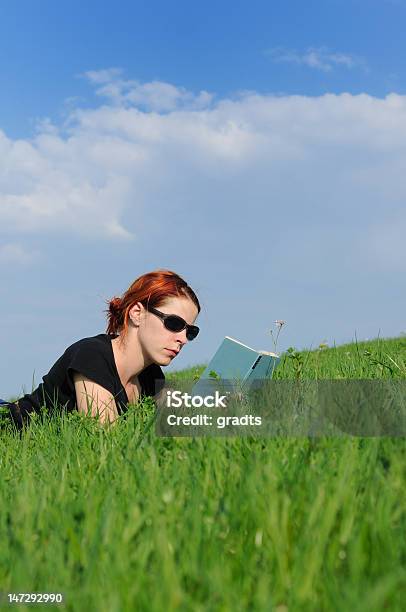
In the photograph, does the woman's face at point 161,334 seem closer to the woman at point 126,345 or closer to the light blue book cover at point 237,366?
the woman at point 126,345

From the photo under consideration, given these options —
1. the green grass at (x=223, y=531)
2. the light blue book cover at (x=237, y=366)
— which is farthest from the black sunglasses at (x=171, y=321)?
the green grass at (x=223, y=531)

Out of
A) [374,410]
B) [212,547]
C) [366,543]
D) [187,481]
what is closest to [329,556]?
[366,543]

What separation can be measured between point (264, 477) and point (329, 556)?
56cm

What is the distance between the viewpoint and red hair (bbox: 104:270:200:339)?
5598mm

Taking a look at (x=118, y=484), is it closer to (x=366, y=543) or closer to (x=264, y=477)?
(x=264, y=477)

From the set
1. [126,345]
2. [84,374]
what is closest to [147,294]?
[126,345]

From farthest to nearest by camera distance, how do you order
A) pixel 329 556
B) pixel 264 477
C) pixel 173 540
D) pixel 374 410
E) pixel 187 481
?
pixel 374 410 < pixel 187 481 < pixel 264 477 < pixel 173 540 < pixel 329 556

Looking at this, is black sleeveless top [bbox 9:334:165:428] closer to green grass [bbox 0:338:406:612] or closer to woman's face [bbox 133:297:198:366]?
woman's face [bbox 133:297:198:366]

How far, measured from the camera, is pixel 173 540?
209 cm

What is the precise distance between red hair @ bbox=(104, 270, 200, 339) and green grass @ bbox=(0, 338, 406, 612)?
2.63m

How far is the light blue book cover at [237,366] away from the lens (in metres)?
5.24

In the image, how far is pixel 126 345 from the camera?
5.75m

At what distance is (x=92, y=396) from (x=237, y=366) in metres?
1.20

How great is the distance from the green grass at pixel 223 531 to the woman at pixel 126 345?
2408 mm
